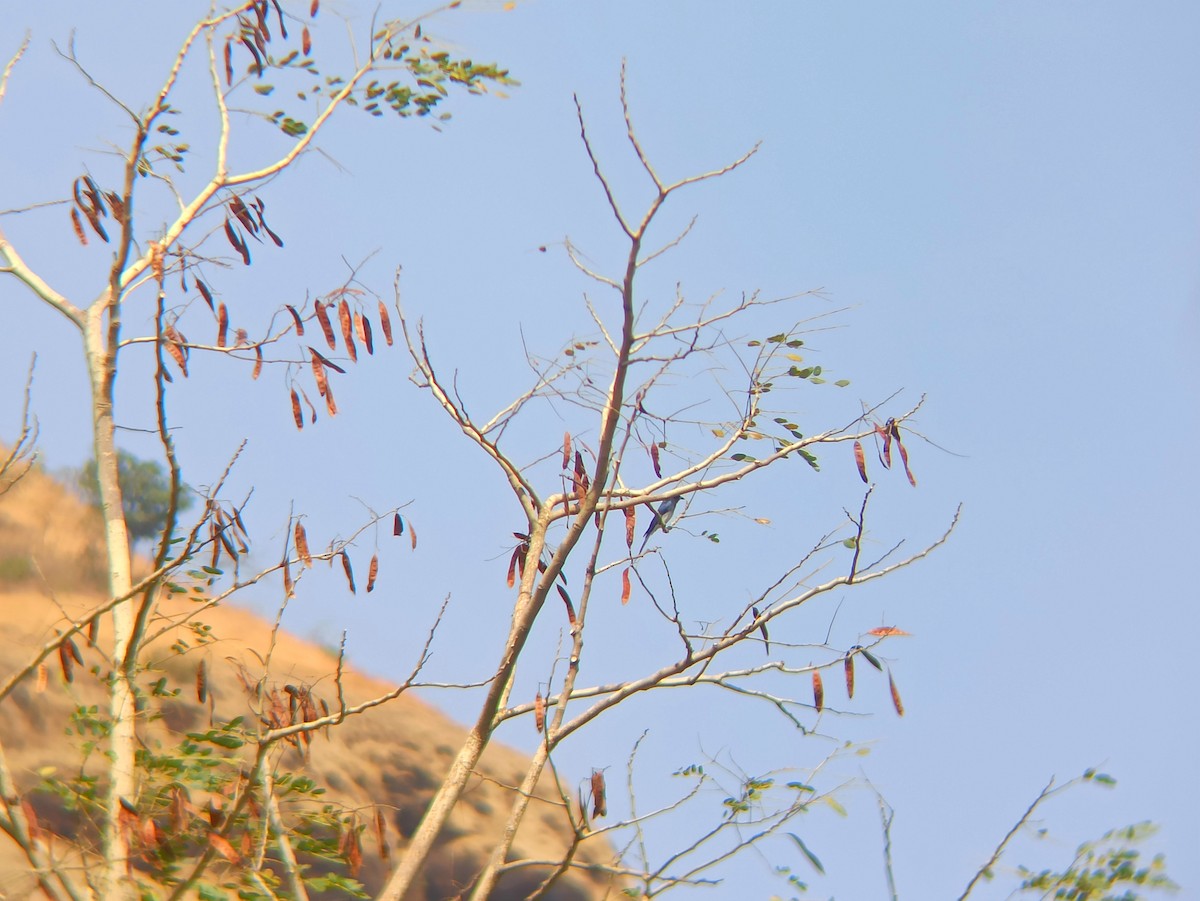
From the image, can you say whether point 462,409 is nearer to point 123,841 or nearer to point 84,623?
point 84,623

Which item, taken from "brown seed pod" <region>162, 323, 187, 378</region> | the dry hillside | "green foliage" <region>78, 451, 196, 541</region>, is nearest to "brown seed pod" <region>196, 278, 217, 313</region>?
"brown seed pod" <region>162, 323, 187, 378</region>

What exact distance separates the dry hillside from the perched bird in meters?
10.7

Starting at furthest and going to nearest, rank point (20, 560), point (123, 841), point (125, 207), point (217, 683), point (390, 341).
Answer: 1. point (20, 560)
2. point (217, 683)
3. point (125, 207)
4. point (390, 341)
5. point (123, 841)

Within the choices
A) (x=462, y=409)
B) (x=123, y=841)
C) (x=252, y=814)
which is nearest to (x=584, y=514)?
(x=462, y=409)

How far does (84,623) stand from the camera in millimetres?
6473

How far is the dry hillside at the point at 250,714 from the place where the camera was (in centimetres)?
1747

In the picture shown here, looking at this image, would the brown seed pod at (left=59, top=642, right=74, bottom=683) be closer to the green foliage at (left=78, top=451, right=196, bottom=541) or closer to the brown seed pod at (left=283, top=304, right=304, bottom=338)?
the brown seed pod at (left=283, top=304, right=304, bottom=338)

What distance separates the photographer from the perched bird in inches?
312

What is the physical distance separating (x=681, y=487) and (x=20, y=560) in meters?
17.7

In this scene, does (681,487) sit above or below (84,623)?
above

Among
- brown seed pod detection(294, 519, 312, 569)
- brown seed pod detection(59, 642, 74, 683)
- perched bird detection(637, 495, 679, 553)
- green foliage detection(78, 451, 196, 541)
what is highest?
green foliage detection(78, 451, 196, 541)

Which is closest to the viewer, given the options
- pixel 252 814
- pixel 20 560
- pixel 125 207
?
pixel 252 814

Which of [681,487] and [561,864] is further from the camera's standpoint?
[681,487]

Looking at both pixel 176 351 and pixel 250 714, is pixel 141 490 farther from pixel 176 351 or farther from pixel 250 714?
pixel 176 351
